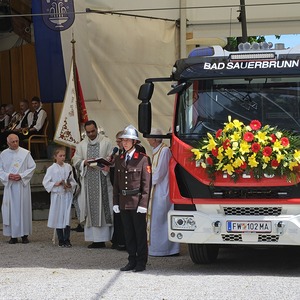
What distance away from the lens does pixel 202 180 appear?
9.30m

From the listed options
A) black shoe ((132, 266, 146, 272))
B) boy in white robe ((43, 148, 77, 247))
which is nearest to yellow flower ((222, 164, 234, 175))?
black shoe ((132, 266, 146, 272))

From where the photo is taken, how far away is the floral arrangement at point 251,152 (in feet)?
29.7

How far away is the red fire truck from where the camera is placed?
9.12m

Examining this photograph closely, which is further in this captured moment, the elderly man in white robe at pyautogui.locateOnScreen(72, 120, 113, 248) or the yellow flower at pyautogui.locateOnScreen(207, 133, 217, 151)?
the elderly man in white robe at pyautogui.locateOnScreen(72, 120, 113, 248)

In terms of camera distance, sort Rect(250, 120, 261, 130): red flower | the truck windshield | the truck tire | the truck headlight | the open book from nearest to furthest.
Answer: Rect(250, 120, 261, 130): red flower → the truck headlight → the truck windshield → the truck tire → the open book

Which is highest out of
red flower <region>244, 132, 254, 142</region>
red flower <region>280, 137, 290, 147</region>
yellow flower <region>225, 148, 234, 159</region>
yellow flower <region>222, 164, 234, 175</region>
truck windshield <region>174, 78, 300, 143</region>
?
truck windshield <region>174, 78, 300, 143</region>

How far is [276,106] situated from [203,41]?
6712mm

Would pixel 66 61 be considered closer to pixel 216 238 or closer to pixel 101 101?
pixel 101 101

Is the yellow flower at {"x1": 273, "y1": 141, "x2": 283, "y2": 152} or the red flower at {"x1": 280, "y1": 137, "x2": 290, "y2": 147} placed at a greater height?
the red flower at {"x1": 280, "y1": 137, "x2": 290, "y2": 147}

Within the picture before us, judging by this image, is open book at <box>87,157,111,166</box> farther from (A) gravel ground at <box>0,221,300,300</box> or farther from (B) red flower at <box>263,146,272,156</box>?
(B) red flower at <box>263,146,272,156</box>

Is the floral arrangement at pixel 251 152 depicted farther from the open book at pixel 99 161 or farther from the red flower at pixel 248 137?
the open book at pixel 99 161

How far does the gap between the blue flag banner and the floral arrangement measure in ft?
22.2

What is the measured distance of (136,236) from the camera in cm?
962

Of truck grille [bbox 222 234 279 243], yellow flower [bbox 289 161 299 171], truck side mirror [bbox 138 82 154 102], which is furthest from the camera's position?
truck side mirror [bbox 138 82 154 102]
